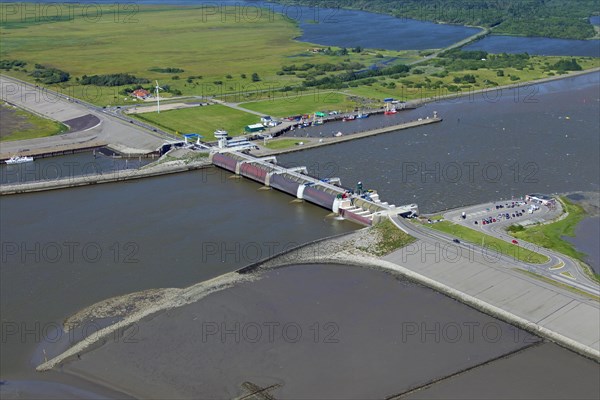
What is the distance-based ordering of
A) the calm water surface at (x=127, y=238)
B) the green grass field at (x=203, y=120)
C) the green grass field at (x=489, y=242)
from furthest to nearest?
the green grass field at (x=203, y=120), the green grass field at (x=489, y=242), the calm water surface at (x=127, y=238)

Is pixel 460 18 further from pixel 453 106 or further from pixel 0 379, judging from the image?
pixel 0 379

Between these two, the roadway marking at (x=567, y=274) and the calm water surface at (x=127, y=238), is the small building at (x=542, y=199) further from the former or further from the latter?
the calm water surface at (x=127, y=238)

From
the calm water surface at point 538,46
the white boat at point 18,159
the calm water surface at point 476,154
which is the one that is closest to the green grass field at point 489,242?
the calm water surface at point 476,154

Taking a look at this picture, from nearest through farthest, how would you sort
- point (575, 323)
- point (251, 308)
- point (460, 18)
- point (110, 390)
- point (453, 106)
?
point (110, 390) → point (575, 323) → point (251, 308) → point (453, 106) → point (460, 18)

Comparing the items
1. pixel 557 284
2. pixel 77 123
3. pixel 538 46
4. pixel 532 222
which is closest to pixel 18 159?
pixel 77 123

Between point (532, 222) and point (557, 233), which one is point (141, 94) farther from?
point (557, 233)

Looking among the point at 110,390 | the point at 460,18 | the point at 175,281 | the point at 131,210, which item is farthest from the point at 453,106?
the point at 460,18

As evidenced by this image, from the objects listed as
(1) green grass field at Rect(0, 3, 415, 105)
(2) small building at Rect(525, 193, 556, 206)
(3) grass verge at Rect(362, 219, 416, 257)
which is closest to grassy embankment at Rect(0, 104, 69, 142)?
(1) green grass field at Rect(0, 3, 415, 105)
